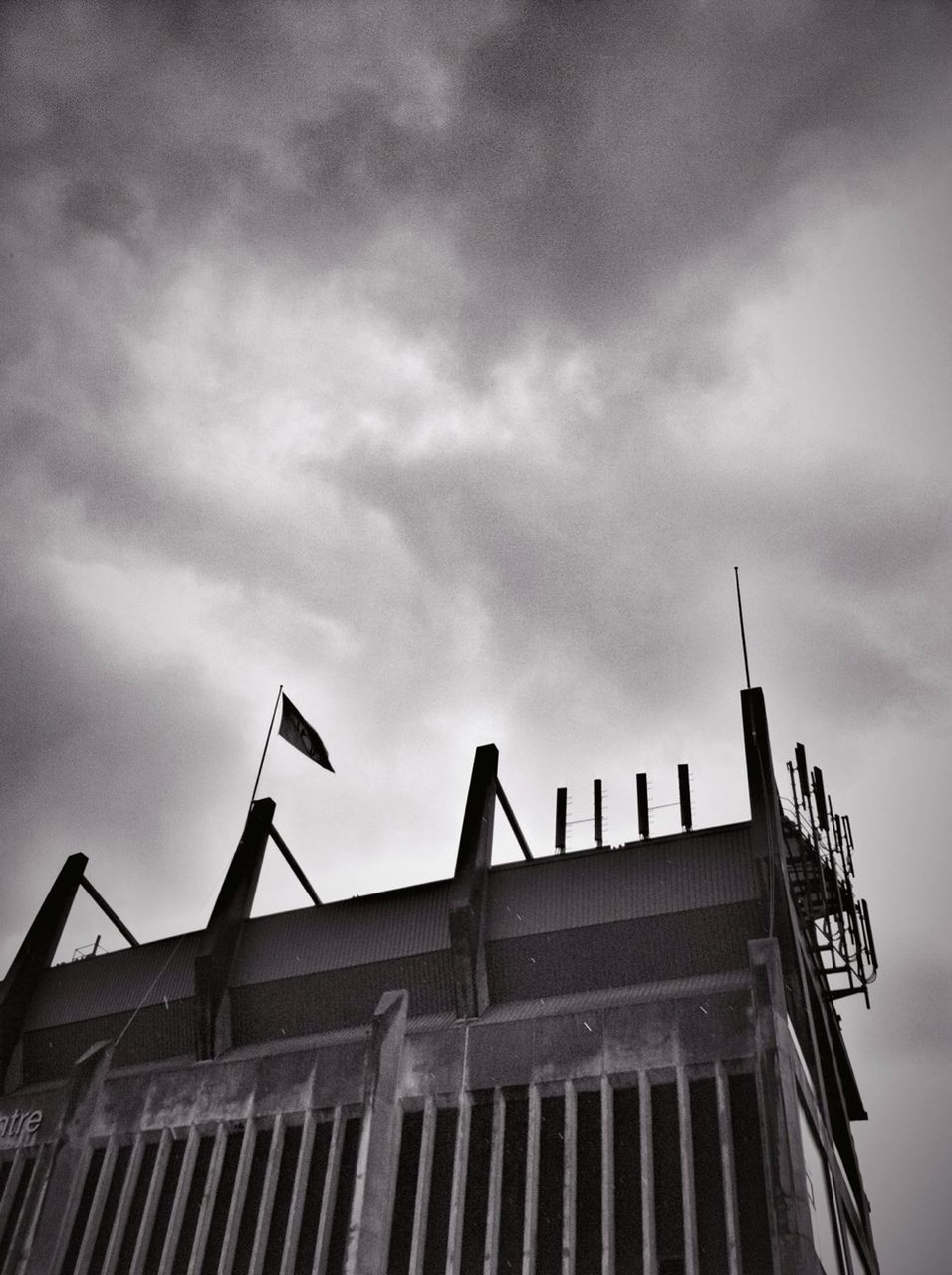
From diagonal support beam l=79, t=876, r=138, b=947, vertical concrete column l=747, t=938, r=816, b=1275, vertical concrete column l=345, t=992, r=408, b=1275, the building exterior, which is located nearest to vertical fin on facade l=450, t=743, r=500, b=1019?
the building exterior

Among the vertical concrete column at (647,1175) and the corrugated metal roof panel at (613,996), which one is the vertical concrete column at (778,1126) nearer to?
the vertical concrete column at (647,1175)

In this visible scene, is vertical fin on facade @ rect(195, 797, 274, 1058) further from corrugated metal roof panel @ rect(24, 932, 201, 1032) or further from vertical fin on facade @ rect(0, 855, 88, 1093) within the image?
vertical fin on facade @ rect(0, 855, 88, 1093)

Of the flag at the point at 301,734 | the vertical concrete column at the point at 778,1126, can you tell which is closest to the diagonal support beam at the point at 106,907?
the flag at the point at 301,734

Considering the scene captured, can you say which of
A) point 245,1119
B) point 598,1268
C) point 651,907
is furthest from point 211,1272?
point 651,907

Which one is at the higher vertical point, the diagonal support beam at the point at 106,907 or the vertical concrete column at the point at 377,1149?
the diagonal support beam at the point at 106,907

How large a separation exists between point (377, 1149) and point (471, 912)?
346 inches

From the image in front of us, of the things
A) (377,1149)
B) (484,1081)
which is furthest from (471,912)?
(377,1149)

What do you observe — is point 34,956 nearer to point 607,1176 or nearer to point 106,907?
point 106,907

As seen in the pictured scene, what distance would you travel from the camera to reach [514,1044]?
89.8ft

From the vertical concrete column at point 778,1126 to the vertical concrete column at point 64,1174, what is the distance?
19894mm

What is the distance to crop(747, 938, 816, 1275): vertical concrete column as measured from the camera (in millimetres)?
21141

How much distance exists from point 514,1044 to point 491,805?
11141mm

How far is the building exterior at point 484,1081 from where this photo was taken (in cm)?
2427

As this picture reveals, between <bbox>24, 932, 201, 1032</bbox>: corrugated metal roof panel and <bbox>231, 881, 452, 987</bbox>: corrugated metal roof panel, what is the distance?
307cm
